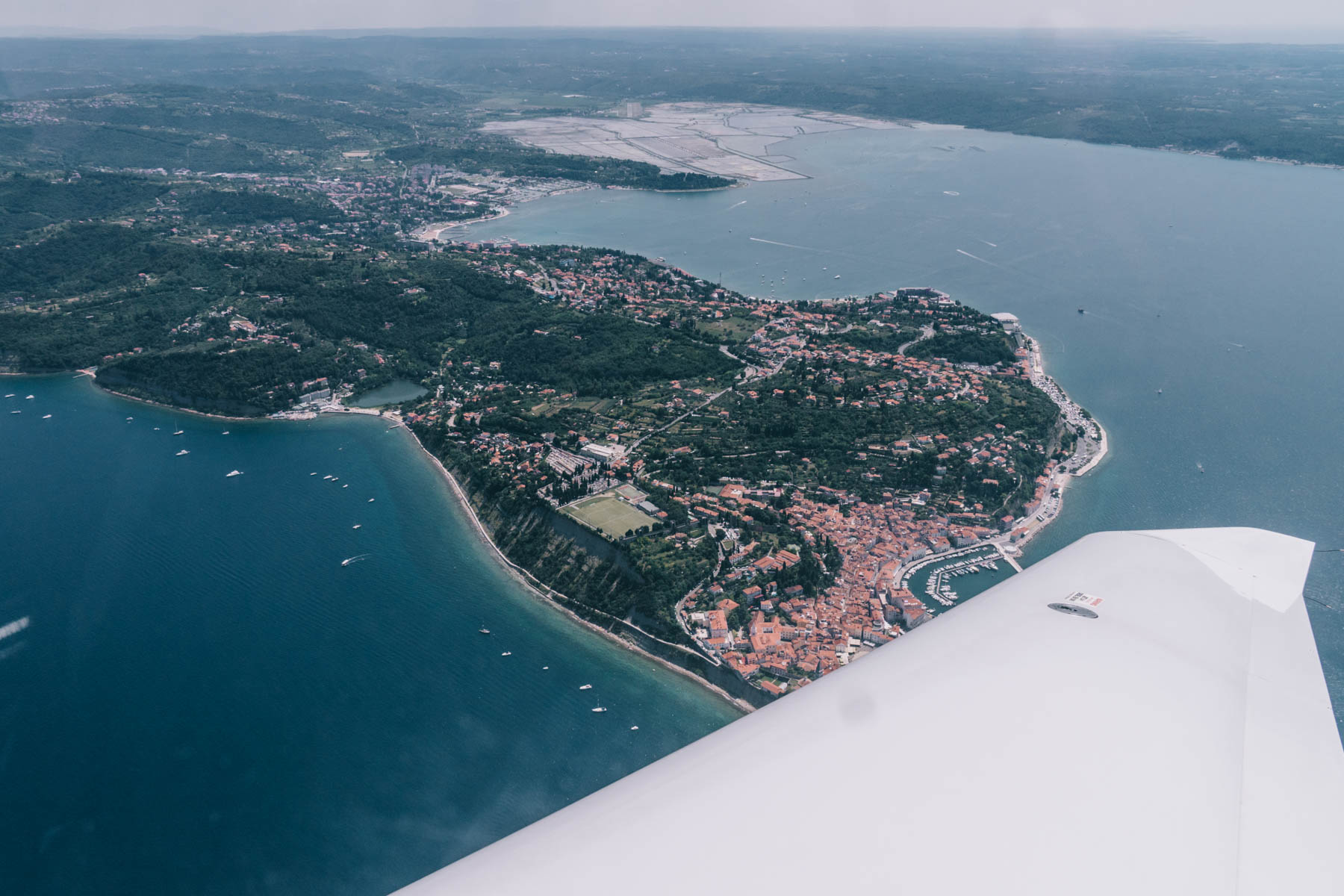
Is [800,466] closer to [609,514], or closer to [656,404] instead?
[609,514]

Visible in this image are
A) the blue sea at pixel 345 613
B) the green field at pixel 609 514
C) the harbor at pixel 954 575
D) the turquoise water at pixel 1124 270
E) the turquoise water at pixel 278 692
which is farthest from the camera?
the turquoise water at pixel 1124 270

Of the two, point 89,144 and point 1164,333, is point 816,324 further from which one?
point 89,144

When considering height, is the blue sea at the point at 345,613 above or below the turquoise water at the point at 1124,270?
below

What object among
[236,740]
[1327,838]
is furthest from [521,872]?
[236,740]

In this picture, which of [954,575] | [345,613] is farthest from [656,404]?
[345,613]

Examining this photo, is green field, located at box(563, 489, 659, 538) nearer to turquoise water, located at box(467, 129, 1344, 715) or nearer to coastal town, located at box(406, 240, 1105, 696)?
coastal town, located at box(406, 240, 1105, 696)

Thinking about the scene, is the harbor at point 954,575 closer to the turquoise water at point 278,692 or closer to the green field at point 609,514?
the turquoise water at point 278,692

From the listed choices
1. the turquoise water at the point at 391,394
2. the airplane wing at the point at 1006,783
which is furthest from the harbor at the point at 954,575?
the turquoise water at the point at 391,394
